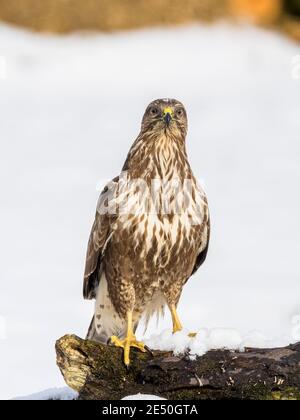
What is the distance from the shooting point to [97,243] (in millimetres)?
9789

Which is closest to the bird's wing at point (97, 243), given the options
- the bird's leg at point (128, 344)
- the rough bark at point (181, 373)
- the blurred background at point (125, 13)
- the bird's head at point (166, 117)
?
the bird's head at point (166, 117)

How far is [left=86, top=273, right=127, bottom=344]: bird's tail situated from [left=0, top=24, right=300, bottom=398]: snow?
2.10ft

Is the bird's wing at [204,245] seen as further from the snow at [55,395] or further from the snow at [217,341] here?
the snow at [55,395]

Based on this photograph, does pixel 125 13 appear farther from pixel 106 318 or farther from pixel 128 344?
pixel 128 344

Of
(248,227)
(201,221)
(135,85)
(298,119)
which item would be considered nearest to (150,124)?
(201,221)

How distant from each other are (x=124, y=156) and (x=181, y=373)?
10.1 m

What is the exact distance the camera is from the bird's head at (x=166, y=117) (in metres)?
9.64

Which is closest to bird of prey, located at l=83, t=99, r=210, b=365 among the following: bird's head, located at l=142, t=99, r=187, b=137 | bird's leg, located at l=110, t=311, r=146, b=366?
bird's head, located at l=142, t=99, r=187, b=137

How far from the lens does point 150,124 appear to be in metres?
9.79

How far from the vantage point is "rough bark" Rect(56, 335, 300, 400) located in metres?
8.00

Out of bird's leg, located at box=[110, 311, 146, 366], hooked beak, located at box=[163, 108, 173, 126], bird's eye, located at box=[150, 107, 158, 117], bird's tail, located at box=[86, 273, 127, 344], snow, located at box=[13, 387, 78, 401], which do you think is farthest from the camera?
bird's tail, located at box=[86, 273, 127, 344]

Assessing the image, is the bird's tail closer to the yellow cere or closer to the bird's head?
the bird's head

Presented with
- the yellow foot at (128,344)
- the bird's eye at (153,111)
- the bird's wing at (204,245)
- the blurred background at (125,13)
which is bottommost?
the yellow foot at (128,344)

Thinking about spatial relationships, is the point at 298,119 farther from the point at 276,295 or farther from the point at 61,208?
the point at 276,295
